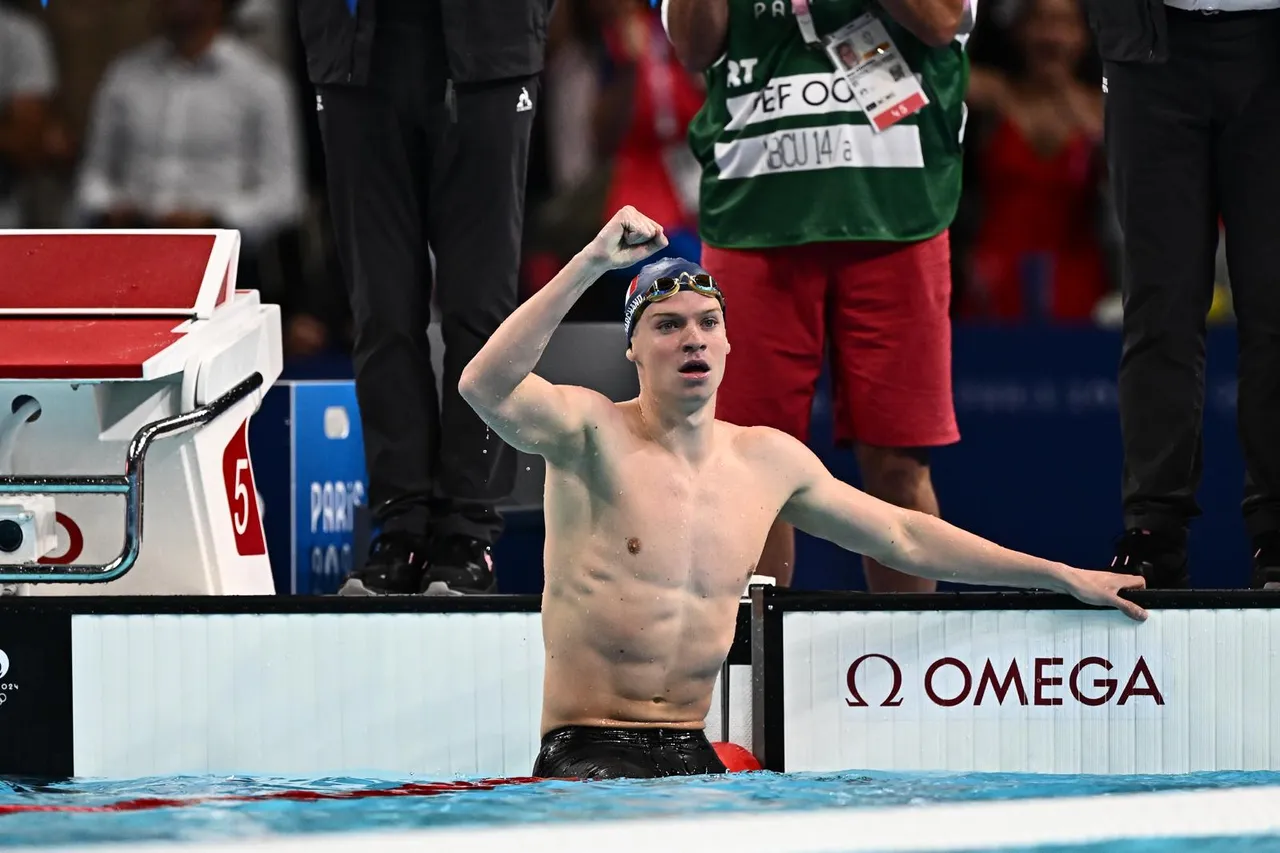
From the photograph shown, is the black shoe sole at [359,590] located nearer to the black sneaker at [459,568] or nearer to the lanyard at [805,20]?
the black sneaker at [459,568]

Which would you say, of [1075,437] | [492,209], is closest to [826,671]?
[492,209]

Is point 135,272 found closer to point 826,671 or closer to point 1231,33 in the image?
point 826,671

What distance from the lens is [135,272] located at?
4.54m

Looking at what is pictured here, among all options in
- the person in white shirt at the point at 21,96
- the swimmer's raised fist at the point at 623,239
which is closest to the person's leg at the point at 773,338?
the swimmer's raised fist at the point at 623,239

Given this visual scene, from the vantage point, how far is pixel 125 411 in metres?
4.29

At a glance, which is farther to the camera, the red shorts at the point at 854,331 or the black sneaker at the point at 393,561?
the red shorts at the point at 854,331

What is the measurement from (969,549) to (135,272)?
2260 mm

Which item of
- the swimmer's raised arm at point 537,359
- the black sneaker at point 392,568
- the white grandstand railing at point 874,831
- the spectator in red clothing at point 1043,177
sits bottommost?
the white grandstand railing at point 874,831

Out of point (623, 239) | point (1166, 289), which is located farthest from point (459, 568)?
point (1166, 289)

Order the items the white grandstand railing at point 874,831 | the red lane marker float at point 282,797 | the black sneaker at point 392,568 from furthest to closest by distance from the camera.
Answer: the black sneaker at point 392,568 < the red lane marker float at point 282,797 < the white grandstand railing at point 874,831

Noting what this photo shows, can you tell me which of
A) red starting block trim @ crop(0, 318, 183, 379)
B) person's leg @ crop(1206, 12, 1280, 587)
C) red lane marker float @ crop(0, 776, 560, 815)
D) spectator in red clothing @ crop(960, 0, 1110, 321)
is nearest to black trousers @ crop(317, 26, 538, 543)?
red starting block trim @ crop(0, 318, 183, 379)

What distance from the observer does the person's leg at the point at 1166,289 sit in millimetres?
4262

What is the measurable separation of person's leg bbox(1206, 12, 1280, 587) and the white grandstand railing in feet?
6.13

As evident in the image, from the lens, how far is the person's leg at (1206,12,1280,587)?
421cm
